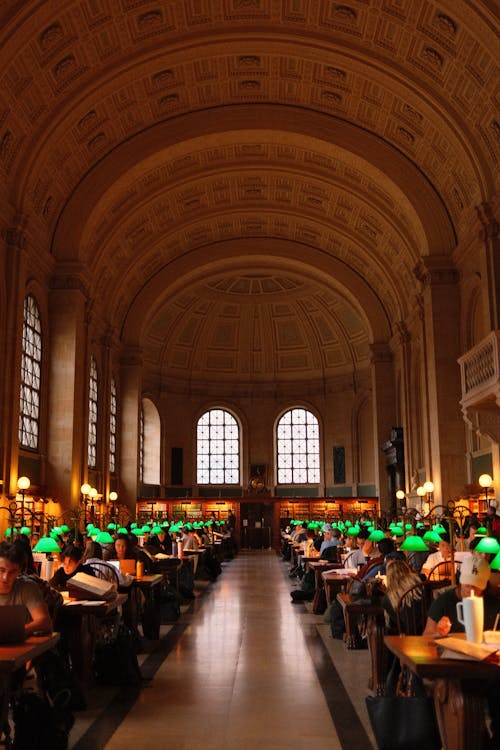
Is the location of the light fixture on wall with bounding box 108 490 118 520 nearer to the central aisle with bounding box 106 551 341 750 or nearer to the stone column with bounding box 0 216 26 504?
the stone column with bounding box 0 216 26 504

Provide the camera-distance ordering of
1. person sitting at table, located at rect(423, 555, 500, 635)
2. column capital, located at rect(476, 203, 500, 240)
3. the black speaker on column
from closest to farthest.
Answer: person sitting at table, located at rect(423, 555, 500, 635), column capital, located at rect(476, 203, 500, 240), the black speaker on column

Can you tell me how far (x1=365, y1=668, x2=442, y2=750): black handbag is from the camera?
17.4 feet

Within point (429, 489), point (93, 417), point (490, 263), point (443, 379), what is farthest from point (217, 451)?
point (490, 263)

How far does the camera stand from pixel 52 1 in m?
17.5

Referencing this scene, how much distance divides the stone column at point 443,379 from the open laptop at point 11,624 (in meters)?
18.4

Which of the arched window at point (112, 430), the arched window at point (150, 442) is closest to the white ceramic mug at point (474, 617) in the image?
the arched window at point (112, 430)

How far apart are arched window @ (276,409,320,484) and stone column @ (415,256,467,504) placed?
1773cm

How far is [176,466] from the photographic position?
4053cm

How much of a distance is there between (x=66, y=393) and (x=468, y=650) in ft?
67.8

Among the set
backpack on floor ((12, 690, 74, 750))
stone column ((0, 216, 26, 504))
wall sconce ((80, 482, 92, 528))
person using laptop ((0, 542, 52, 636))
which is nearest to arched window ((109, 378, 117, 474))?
wall sconce ((80, 482, 92, 528))

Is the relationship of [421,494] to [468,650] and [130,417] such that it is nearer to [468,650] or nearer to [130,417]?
[130,417]

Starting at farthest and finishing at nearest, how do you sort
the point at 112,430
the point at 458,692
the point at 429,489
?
the point at 112,430
the point at 429,489
the point at 458,692

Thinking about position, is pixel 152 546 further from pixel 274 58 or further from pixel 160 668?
pixel 274 58

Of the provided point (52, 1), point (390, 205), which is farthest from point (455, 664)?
point (390, 205)
